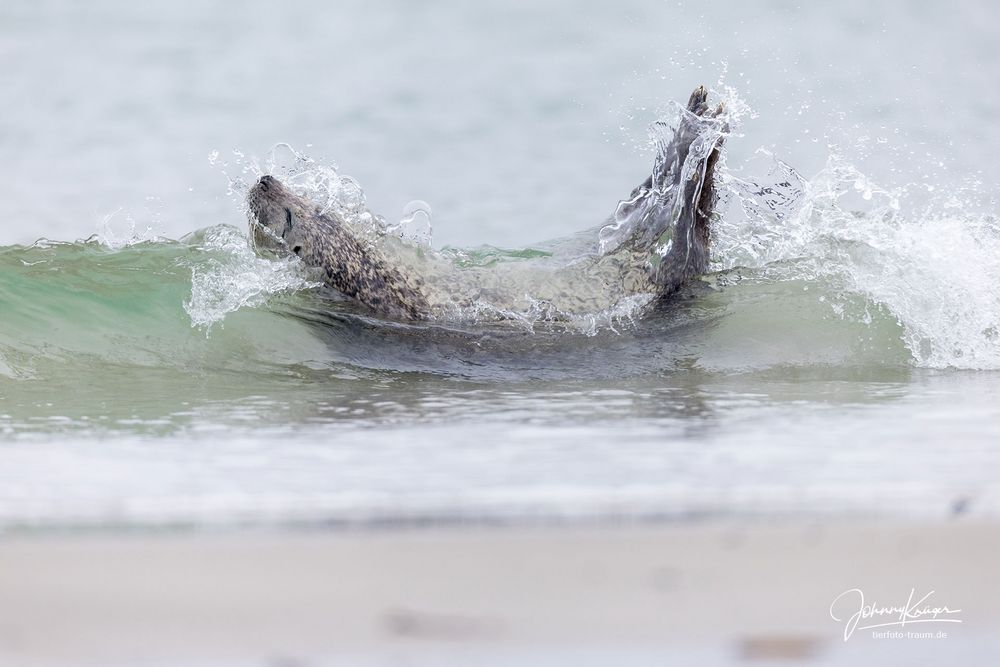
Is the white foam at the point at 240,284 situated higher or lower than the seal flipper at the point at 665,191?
lower

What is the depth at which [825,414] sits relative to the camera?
2531mm

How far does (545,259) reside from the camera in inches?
220

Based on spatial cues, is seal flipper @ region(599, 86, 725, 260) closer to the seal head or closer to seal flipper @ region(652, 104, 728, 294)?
seal flipper @ region(652, 104, 728, 294)

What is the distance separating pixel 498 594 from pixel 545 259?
440 centimetres

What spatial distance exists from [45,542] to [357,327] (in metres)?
3.75

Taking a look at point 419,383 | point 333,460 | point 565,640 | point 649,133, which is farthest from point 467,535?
point 649,133

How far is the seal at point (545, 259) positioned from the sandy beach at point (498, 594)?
12.4 feet

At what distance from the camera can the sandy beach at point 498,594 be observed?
119cm

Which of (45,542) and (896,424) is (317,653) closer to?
(45,542)
